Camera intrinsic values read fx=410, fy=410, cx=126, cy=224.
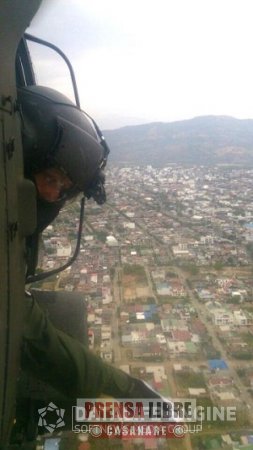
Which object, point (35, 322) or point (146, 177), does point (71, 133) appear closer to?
point (35, 322)

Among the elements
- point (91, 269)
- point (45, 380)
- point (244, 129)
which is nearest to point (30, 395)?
point (45, 380)

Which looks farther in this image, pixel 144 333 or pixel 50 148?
pixel 144 333

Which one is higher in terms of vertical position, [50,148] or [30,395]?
[50,148]

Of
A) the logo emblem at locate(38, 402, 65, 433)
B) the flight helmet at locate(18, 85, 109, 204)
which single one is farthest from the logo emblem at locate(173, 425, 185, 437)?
the flight helmet at locate(18, 85, 109, 204)

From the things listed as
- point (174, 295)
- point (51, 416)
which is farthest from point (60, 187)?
point (174, 295)

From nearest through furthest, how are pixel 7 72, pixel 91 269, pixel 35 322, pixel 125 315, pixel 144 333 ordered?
pixel 7 72
pixel 35 322
pixel 144 333
pixel 125 315
pixel 91 269

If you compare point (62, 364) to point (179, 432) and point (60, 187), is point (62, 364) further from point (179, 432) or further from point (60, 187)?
point (179, 432)

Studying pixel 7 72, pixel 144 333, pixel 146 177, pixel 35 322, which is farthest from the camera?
pixel 146 177
